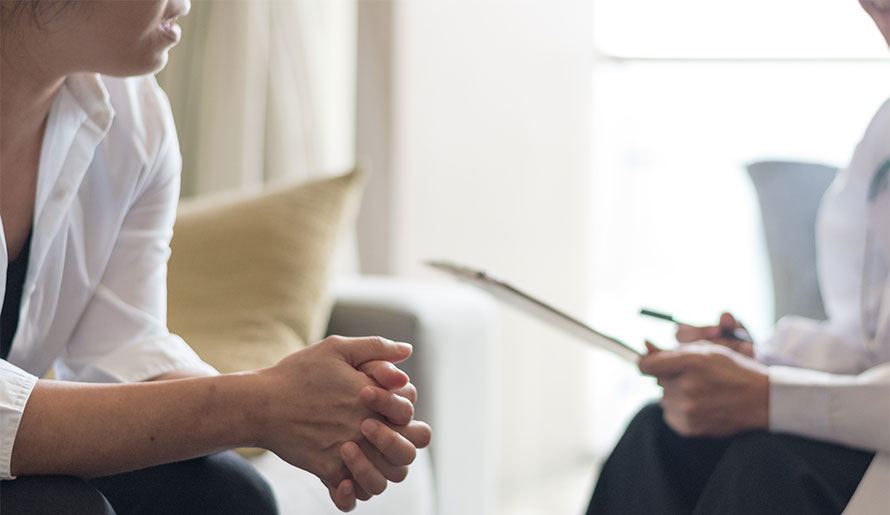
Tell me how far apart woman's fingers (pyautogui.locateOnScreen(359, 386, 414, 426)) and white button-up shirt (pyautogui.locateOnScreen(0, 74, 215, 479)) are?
235mm

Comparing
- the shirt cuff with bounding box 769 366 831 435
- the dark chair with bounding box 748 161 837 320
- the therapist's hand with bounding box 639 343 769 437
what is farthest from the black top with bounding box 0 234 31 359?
the dark chair with bounding box 748 161 837 320

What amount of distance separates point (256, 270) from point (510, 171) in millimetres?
923

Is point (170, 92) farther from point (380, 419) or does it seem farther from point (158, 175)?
point (380, 419)

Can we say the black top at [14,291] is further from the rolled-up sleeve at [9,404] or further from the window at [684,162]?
the window at [684,162]

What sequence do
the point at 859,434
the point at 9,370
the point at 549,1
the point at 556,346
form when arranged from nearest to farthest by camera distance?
1. the point at 9,370
2. the point at 859,434
3. the point at 549,1
4. the point at 556,346

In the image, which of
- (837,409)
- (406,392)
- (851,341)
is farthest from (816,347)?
(406,392)

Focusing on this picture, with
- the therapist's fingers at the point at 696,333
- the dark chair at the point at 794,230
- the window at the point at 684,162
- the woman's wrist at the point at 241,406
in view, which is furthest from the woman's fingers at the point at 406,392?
the window at the point at 684,162

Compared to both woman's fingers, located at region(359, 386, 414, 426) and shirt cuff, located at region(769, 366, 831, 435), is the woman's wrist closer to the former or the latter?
woman's fingers, located at region(359, 386, 414, 426)

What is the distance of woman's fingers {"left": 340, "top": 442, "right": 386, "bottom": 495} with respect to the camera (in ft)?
3.21

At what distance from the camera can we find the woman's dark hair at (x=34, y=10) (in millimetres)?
980

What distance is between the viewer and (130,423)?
3.11ft

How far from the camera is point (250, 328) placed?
160 cm

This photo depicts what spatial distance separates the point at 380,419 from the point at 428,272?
1388 mm

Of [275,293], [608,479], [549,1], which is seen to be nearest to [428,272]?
[549,1]
